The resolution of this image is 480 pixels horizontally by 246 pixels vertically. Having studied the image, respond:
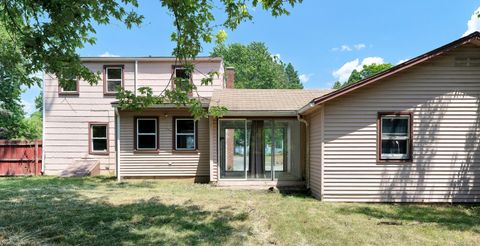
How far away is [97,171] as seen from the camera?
52.8 ft

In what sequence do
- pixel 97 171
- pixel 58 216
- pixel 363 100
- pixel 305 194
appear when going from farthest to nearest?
1. pixel 97 171
2. pixel 305 194
3. pixel 363 100
4. pixel 58 216

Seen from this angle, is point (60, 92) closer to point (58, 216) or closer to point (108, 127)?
point (108, 127)

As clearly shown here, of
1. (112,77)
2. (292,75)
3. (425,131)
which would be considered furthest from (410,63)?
(292,75)

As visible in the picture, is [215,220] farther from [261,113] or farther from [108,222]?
[261,113]

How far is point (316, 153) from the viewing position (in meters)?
10.7

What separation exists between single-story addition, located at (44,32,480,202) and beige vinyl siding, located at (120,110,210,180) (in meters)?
0.04

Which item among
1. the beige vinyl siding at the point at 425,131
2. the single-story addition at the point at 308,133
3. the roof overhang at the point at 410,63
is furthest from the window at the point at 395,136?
the roof overhang at the point at 410,63

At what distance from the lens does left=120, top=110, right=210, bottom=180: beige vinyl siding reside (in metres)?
13.8

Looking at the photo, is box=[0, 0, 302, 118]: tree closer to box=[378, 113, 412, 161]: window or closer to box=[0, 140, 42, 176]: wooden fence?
box=[378, 113, 412, 161]: window

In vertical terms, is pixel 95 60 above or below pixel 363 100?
above

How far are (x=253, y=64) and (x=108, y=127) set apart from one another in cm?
4615

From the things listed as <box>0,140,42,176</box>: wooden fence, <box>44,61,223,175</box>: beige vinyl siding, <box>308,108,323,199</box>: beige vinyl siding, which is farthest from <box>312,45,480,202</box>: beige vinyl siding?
<box>0,140,42,176</box>: wooden fence

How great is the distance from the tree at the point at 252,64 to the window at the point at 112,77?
4029cm

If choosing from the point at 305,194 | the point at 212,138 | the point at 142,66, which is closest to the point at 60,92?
the point at 142,66
